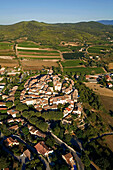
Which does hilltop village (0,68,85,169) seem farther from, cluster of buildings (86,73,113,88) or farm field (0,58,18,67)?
farm field (0,58,18,67)

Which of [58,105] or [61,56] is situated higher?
[61,56]

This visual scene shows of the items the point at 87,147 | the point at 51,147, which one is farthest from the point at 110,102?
the point at 51,147

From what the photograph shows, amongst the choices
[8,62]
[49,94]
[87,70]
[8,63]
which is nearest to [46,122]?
[49,94]

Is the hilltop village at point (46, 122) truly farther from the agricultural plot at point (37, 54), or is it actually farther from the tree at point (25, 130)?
the agricultural plot at point (37, 54)

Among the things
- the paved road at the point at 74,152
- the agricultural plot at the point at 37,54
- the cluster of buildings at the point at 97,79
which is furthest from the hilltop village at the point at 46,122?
the agricultural plot at the point at 37,54

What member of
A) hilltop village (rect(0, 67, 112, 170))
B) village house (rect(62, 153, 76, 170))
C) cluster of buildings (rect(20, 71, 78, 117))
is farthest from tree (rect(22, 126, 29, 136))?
village house (rect(62, 153, 76, 170))

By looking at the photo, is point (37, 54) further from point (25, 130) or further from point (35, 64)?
point (25, 130)

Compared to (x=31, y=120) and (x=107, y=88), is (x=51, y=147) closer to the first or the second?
(x=31, y=120)
